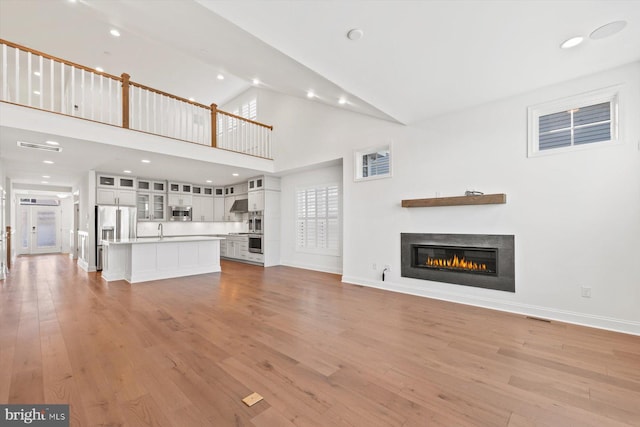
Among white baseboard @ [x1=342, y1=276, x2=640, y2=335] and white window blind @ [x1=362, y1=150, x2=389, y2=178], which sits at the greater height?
white window blind @ [x1=362, y1=150, x2=389, y2=178]

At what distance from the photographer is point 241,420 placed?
1.65 metres

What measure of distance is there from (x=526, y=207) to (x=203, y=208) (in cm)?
906

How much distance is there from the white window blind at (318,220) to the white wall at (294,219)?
0.15 meters

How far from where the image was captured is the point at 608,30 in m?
2.52

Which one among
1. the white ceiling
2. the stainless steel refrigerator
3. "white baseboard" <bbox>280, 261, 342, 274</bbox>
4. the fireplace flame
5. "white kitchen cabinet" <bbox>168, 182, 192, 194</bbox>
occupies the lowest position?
"white baseboard" <bbox>280, 261, 342, 274</bbox>

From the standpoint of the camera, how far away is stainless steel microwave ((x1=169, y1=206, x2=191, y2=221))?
8703 millimetres

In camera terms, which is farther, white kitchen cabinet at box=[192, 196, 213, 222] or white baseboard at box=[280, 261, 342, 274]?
white kitchen cabinet at box=[192, 196, 213, 222]

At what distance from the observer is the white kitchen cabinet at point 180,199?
8.67 m

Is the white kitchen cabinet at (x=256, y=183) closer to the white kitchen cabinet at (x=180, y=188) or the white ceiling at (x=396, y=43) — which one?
the white kitchen cabinet at (x=180, y=188)

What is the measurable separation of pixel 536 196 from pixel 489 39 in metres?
2.15

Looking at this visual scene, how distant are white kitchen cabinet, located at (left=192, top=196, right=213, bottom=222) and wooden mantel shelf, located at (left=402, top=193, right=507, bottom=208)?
7.33 meters

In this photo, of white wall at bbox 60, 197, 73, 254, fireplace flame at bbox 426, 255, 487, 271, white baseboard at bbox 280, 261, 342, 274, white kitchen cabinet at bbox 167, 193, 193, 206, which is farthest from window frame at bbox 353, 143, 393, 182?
white wall at bbox 60, 197, 73, 254

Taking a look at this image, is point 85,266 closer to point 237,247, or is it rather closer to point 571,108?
point 237,247

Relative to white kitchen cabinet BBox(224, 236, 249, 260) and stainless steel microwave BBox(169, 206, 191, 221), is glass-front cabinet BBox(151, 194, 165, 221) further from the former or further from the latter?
white kitchen cabinet BBox(224, 236, 249, 260)
